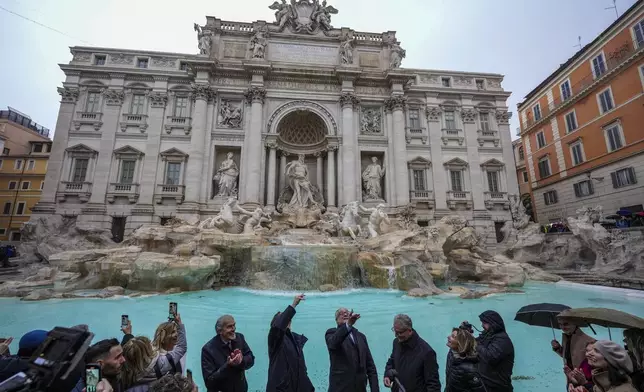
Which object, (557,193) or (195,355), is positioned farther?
(557,193)

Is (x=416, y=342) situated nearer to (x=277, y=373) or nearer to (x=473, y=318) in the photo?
(x=277, y=373)

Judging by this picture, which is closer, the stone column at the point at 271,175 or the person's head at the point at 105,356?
→ the person's head at the point at 105,356

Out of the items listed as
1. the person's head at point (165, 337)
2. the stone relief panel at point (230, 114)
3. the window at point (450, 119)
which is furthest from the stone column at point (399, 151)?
the person's head at point (165, 337)

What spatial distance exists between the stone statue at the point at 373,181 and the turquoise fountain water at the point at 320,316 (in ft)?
33.2

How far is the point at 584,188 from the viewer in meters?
18.8

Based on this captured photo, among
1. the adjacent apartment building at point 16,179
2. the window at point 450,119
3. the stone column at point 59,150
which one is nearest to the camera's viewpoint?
the stone column at point 59,150

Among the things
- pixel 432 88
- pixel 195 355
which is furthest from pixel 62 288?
pixel 432 88

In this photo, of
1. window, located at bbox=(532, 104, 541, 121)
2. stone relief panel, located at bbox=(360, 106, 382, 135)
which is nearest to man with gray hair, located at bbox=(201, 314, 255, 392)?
stone relief panel, located at bbox=(360, 106, 382, 135)

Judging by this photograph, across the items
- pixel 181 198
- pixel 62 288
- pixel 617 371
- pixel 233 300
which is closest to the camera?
pixel 617 371

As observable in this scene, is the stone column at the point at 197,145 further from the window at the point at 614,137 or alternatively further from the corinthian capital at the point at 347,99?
the window at the point at 614,137

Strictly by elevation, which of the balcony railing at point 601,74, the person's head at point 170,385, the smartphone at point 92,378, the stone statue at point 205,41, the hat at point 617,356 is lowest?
the person's head at point 170,385

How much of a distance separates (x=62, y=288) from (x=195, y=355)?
8118 mm

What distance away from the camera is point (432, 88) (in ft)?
69.2

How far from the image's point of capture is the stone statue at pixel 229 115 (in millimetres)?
18625
